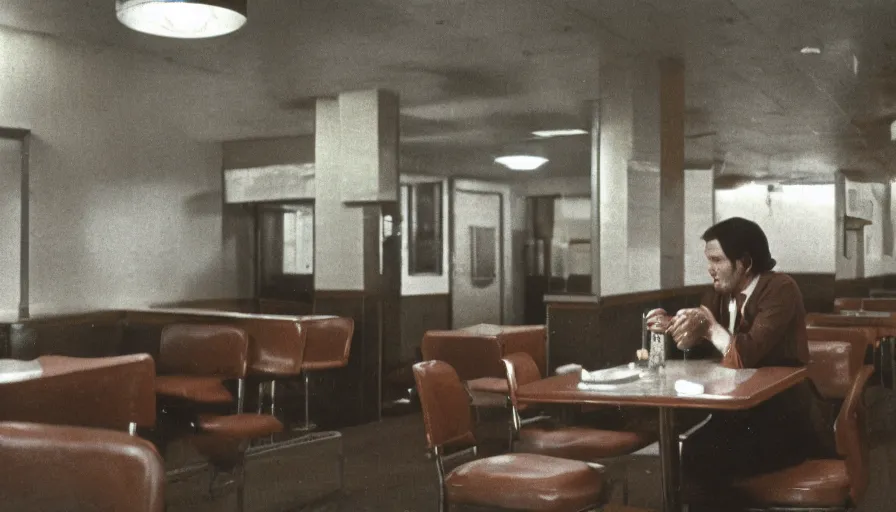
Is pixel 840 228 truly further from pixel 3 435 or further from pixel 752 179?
pixel 3 435

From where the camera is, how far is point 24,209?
23.1 ft

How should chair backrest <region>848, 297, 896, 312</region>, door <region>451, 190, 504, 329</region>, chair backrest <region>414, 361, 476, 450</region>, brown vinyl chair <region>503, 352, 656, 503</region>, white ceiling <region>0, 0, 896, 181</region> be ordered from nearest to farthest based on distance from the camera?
1. chair backrest <region>414, 361, 476, 450</region>
2. brown vinyl chair <region>503, 352, 656, 503</region>
3. white ceiling <region>0, 0, 896, 181</region>
4. chair backrest <region>848, 297, 896, 312</region>
5. door <region>451, 190, 504, 329</region>

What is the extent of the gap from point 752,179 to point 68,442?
51.5 ft

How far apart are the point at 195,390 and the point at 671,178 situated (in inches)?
171

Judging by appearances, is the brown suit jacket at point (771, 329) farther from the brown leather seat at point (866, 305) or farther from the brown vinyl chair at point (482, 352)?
the brown leather seat at point (866, 305)

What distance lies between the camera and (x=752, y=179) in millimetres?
15805

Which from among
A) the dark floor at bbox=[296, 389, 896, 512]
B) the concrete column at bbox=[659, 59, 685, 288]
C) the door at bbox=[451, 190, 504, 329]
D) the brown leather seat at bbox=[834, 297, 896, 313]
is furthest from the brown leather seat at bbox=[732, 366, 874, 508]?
the door at bbox=[451, 190, 504, 329]

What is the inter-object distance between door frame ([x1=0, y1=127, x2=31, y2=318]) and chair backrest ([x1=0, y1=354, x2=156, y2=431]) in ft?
11.0

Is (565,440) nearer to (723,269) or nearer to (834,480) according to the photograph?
(723,269)

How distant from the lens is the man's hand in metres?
3.60

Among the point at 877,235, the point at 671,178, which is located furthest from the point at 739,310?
the point at 877,235

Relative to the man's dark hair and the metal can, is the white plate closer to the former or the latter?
the metal can

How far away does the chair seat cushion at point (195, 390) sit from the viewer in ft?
17.4

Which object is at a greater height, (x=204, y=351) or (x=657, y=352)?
(x=657, y=352)
